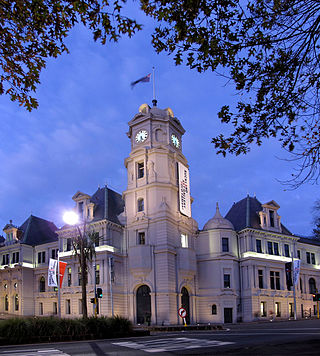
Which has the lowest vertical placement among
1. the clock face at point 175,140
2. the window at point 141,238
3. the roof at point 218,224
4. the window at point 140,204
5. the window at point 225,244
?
the window at point 225,244

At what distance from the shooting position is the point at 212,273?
55594 millimetres

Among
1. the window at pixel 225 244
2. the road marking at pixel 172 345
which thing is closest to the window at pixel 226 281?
the window at pixel 225 244

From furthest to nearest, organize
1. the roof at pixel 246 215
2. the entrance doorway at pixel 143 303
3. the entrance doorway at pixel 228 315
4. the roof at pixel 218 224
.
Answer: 1. the roof at pixel 246 215
2. the roof at pixel 218 224
3. the entrance doorway at pixel 228 315
4. the entrance doorway at pixel 143 303

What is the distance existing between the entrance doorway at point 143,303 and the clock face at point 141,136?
19203mm

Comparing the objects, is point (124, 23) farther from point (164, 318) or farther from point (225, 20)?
point (164, 318)

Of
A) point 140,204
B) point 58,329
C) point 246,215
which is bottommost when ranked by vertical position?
point 58,329

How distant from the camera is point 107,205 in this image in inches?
2234

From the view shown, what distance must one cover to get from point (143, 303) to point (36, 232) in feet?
83.3

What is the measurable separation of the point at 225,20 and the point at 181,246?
148 feet

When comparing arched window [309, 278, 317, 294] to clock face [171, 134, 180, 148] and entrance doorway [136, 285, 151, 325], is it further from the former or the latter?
clock face [171, 134, 180, 148]

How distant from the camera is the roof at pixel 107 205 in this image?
55.6 meters

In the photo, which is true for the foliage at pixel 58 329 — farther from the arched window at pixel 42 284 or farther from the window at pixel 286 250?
the window at pixel 286 250

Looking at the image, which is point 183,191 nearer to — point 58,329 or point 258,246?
point 258,246

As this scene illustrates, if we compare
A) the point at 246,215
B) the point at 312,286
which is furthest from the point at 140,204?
the point at 312,286
